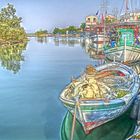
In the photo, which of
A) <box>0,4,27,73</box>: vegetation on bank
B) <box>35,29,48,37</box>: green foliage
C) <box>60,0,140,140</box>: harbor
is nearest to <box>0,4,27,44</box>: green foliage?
<box>0,4,27,73</box>: vegetation on bank

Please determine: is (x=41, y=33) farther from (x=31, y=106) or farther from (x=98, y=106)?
(x=98, y=106)

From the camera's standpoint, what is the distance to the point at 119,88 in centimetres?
1464

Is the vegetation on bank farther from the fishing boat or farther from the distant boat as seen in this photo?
the fishing boat

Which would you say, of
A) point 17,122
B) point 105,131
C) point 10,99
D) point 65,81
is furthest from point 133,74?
point 65,81

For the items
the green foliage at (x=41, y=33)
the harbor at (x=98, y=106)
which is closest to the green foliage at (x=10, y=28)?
the harbor at (x=98, y=106)

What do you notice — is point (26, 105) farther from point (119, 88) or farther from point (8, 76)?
point (8, 76)

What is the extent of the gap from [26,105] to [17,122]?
3.49 metres

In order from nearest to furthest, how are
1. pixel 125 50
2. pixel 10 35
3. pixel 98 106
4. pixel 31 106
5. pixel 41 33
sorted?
pixel 98 106 < pixel 31 106 < pixel 125 50 < pixel 10 35 < pixel 41 33

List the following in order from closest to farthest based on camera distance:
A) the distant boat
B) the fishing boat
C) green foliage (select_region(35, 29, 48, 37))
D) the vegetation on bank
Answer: the fishing boat
the distant boat
the vegetation on bank
green foliage (select_region(35, 29, 48, 37))

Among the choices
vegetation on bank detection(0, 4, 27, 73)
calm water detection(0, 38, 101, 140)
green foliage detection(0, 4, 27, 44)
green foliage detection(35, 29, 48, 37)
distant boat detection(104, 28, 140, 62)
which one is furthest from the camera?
green foliage detection(35, 29, 48, 37)

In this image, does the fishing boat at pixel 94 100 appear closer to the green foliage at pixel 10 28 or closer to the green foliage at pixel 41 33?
the green foliage at pixel 10 28

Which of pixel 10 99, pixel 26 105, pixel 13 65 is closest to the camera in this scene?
pixel 26 105

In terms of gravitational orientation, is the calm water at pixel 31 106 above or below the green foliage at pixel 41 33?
below

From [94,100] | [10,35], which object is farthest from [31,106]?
[10,35]
